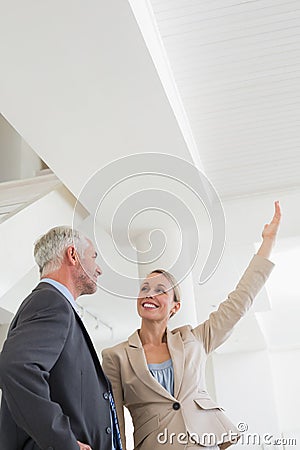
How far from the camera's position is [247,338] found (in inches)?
307

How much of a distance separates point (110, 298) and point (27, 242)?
2.28m

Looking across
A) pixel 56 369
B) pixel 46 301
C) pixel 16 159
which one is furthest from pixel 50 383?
pixel 16 159

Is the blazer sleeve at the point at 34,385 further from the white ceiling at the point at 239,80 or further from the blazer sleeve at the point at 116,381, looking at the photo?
the white ceiling at the point at 239,80

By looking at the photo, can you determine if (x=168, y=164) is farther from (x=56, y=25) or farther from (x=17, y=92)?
(x=17, y=92)

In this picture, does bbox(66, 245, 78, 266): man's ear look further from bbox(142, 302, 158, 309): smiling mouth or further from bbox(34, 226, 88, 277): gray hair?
bbox(142, 302, 158, 309): smiling mouth

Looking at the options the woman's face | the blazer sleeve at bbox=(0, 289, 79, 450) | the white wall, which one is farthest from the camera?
the white wall

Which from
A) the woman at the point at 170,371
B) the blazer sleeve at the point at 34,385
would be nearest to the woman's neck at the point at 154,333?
the woman at the point at 170,371

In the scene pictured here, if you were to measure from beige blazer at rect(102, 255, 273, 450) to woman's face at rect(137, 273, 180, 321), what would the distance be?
0.08 meters

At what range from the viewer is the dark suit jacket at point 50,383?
4.23ft

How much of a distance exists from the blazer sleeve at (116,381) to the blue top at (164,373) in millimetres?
108

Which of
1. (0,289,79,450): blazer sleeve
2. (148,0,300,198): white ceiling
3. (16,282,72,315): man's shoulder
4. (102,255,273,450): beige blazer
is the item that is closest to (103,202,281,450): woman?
(102,255,273,450): beige blazer

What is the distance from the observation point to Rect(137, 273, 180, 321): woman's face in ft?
6.06

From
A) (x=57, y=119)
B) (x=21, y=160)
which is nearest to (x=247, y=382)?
(x=21, y=160)

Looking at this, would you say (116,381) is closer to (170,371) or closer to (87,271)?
(170,371)
